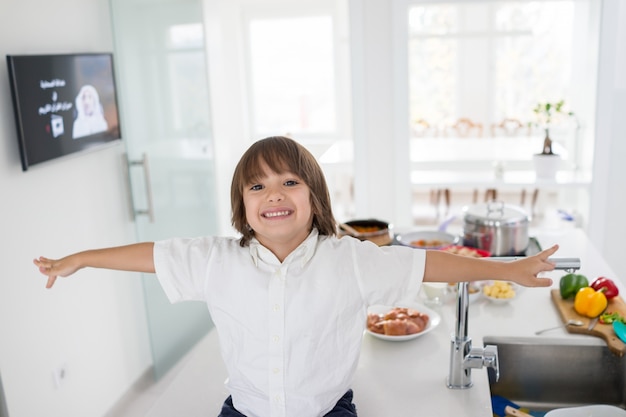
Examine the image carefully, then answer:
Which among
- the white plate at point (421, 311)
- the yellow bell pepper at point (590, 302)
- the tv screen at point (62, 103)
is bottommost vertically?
the white plate at point (421, 311)

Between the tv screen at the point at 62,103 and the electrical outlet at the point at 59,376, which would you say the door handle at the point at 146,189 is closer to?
the tv screen at the point at 62,103

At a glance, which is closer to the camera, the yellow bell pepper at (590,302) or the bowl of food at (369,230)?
the yellow bell pepper at (590,302)

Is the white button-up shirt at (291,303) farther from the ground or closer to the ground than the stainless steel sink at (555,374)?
farther from the ground

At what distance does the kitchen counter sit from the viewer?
130 centimetres

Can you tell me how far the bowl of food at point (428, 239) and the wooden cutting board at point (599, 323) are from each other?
0.40 metres

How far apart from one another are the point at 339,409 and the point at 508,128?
543 centimetres

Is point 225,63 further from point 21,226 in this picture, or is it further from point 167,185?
point 21,226

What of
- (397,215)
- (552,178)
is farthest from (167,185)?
(552,178)

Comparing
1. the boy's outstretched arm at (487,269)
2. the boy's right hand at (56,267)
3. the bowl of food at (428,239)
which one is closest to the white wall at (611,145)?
the bowl of food at (428,239)

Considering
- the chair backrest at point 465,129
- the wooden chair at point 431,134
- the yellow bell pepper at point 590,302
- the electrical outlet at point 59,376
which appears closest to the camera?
the yellow bell pepper at point 590,302

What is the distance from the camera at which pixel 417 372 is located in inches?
56.2

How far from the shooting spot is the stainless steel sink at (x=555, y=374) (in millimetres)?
1568

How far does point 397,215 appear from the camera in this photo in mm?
3361

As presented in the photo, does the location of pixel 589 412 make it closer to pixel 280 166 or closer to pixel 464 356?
pixel 464 356
